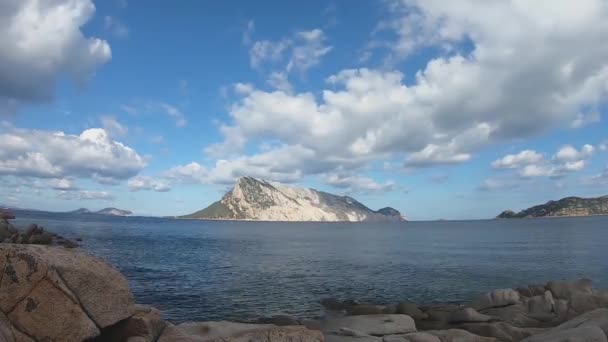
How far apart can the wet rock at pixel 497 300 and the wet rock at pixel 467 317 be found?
3887mm

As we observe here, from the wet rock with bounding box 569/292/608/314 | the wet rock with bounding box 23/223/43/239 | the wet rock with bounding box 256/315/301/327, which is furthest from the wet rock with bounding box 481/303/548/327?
the wet rock with bounding box 23/223/43/239

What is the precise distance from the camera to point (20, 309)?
12.0m

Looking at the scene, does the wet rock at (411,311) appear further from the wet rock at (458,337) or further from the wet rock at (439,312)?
the wet rock at (458,337)

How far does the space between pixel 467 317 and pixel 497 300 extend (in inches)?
216

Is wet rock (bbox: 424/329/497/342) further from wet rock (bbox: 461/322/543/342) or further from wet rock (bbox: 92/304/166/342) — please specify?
wet rock (bbox: 92/304/166/342)

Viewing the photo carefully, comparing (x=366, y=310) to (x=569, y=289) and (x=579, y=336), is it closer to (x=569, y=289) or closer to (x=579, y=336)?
(x=569, y=289)

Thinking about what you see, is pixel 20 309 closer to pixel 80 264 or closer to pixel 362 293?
pixel 80 264

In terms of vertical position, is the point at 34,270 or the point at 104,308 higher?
the point at 34,270

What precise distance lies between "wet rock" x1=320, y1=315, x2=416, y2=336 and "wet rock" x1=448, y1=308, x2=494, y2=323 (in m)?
3.99

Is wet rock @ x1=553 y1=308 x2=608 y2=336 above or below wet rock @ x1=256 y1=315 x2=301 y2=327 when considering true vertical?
above

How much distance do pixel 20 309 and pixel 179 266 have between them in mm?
51631

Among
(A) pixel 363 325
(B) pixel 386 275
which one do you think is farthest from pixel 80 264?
(B) pixel 386 275

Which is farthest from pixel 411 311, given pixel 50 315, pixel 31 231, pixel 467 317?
pixel 31 231

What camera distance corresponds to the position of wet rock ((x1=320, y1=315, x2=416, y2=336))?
24.7 m
